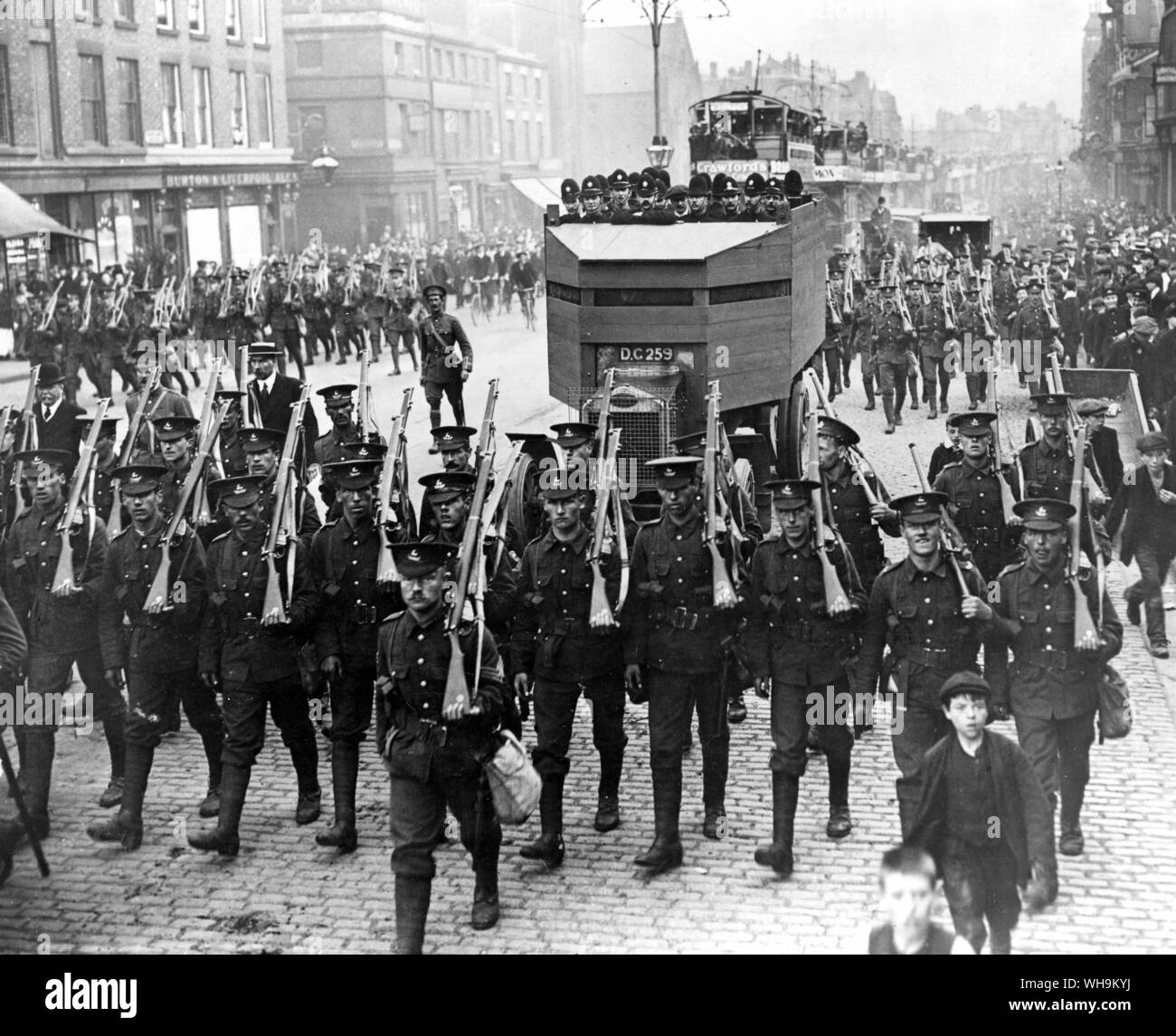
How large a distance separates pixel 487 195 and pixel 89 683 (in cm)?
4683

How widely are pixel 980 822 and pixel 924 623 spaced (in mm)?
1433

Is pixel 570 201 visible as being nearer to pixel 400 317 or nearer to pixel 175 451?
pixel 175 451

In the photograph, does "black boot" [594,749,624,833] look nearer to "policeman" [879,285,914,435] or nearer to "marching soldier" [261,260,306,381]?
"policeman" [879,285,914,435]

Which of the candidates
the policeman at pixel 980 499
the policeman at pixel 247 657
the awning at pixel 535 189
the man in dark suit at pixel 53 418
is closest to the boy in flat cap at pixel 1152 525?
the policeman at pixel 980 499

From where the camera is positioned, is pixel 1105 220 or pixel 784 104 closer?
pixel 784 104

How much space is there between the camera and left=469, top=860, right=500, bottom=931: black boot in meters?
7.03

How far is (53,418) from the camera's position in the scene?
42.2 ft

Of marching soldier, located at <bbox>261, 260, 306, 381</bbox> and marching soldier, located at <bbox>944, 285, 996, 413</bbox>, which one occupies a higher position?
marching soldier, located at <bbox>261, 260, 306, 381</bbox>

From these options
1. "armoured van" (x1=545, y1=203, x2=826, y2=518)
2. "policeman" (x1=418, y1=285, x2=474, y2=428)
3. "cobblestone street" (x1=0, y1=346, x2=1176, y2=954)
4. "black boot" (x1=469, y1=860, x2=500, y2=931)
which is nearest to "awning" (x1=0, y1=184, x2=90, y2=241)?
"policeman" (x1=418, y1=285, x2=474, y2=428)

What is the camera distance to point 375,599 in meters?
8.36

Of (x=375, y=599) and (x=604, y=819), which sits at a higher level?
(x=375, y=599)

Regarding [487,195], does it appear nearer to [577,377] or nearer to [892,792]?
[577,377]

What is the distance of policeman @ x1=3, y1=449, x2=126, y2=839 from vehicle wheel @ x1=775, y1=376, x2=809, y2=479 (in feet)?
24.6
